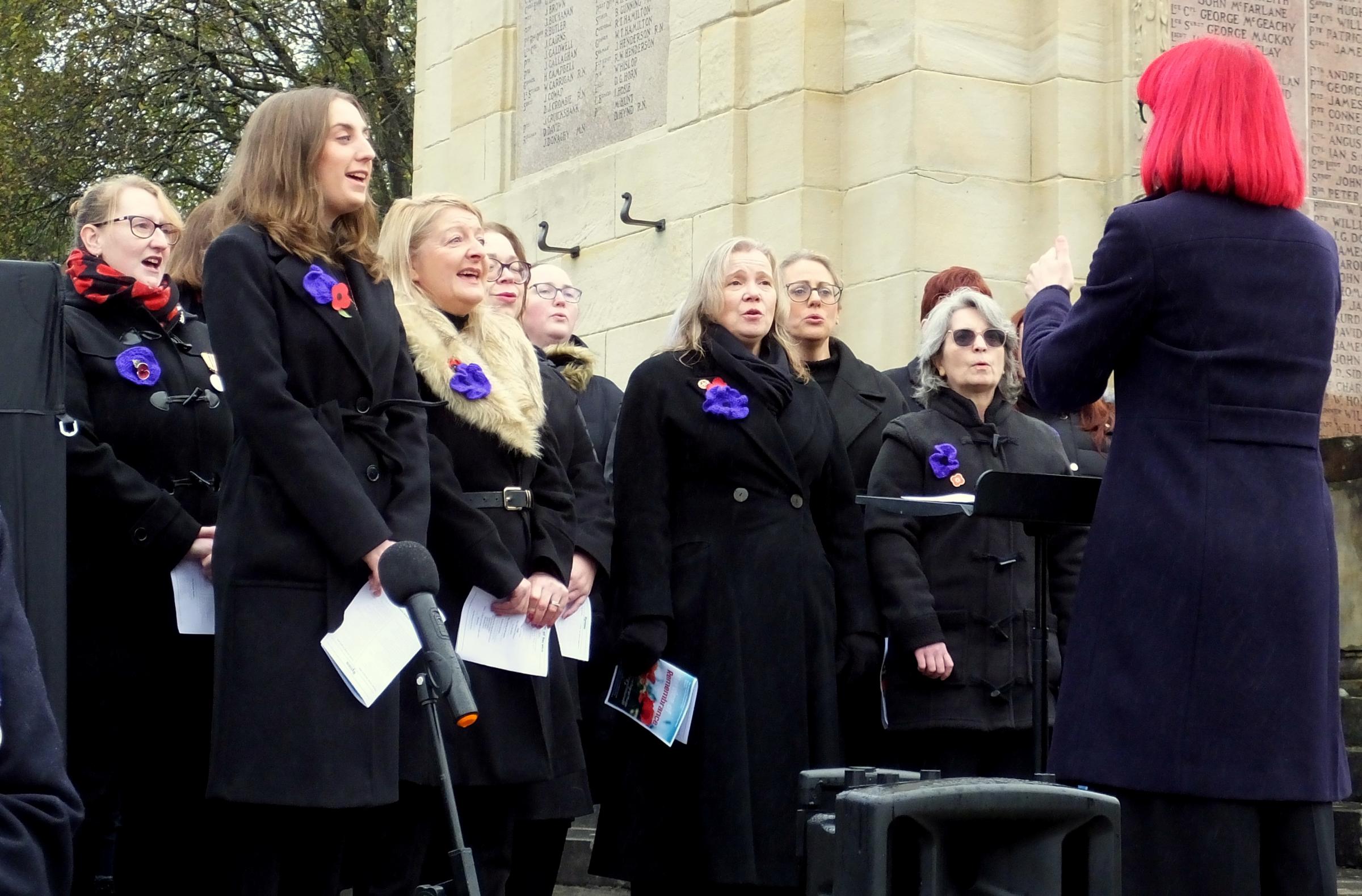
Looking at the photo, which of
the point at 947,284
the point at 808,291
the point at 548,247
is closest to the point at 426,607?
the point at 808,291

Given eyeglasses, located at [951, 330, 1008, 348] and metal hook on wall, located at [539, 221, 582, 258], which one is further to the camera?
metal hook on wall, located at [539, 221, 582, 258]

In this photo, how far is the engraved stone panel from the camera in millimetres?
11008

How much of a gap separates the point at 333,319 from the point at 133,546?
818 millimetres

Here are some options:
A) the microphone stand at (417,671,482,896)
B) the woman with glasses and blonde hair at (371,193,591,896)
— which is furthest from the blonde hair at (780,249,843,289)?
the microphone stand at (417,671,482,896)

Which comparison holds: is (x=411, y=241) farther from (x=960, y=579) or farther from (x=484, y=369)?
(x=960, y=579)

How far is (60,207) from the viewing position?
21.3 meters

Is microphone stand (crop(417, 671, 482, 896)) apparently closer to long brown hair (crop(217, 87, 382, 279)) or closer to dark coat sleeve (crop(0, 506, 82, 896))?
dark coat sleeve (crop(0, 506, 82, 896))

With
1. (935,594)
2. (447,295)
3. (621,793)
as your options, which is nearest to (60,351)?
(447,295)

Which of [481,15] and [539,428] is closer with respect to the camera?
[539,428]

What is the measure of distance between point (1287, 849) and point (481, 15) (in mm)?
9635

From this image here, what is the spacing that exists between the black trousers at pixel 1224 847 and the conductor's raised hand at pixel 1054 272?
3.83ft

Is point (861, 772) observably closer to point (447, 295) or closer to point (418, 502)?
point (418, 502)

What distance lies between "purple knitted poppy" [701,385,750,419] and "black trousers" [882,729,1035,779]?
110 cm

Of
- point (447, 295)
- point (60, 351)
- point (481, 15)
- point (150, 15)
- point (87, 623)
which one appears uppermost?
point (150, 15)
